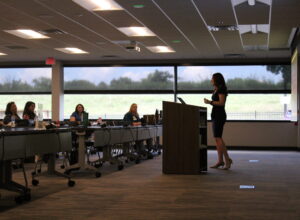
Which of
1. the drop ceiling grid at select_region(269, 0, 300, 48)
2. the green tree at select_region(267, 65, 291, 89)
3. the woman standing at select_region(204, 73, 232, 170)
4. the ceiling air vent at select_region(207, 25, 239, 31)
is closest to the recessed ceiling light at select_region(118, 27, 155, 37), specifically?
the ceiling air vent at select_region(207, 25, 239, 31)

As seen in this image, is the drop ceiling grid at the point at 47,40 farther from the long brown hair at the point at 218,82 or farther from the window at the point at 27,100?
the long brown hair at the point at 218,82

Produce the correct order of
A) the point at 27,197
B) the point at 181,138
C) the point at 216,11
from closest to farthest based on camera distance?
the point at 27,197
the point at 181,138
the point at 216,11

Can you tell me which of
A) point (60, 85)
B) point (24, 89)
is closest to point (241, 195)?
point (60, 85)

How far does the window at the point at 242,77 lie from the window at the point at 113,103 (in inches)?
41.6

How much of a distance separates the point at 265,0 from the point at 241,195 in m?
3.78

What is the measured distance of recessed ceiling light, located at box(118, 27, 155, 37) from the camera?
10497 millimetres

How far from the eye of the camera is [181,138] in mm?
7578

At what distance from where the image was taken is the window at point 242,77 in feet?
50.3

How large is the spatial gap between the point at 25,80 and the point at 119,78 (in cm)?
337

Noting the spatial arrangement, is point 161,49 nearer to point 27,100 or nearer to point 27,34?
point 27,34

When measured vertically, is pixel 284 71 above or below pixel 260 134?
above

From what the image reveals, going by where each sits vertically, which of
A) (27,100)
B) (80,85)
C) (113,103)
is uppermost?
(80,85)

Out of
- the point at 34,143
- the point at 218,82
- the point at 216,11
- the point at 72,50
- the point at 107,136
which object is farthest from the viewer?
the point at 72,50

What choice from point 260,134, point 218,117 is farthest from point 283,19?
point 260,134
